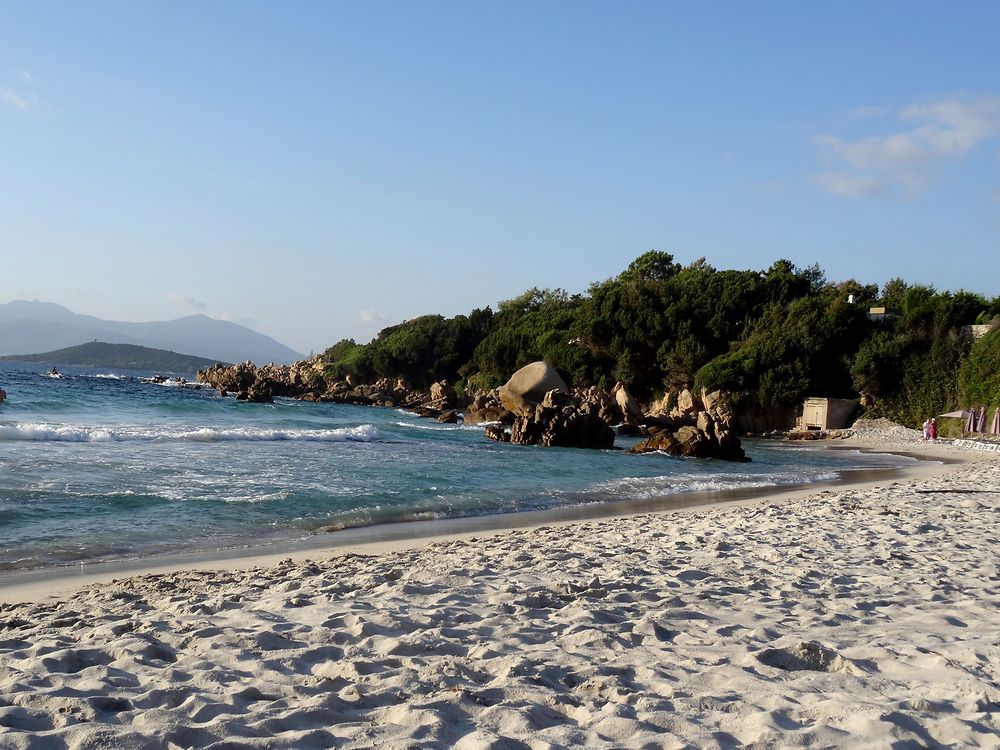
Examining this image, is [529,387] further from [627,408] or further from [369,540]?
[369,540]

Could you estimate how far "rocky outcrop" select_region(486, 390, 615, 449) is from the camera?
28750 millimetres

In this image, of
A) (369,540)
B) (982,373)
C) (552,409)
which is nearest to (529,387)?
(552,409)

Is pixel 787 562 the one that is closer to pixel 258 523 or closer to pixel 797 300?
pixel 258 523

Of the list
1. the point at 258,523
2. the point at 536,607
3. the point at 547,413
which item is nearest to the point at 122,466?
the point at 258,523

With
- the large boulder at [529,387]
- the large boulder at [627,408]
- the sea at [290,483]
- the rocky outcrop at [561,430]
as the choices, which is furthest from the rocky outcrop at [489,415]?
the rocky outcrop at [561,430]

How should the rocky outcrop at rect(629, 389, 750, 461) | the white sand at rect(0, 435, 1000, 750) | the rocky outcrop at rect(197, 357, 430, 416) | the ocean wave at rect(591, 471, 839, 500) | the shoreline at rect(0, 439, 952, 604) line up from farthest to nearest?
the rocky outcrop at rect(197, 357, 430, 416) → the rocky outcrop at rect(629, 389, 750, 461) → the ocean wave at rect(591, 471, 839, 500) → the shoreline at rect(0, 439, 952, 604) → the white sand at rect(0, 435, 1000, 750)

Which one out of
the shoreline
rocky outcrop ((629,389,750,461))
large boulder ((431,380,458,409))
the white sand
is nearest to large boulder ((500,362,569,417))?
rocky outcrop ((629,389,750,461))

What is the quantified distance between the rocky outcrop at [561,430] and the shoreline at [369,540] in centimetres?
1094

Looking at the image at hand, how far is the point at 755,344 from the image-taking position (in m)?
47.7

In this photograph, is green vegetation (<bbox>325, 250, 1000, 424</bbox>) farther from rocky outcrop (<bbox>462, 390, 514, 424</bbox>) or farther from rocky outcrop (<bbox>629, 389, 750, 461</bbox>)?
rocky outcrop (<bbox>629, 389, 750, 461</bbox>)

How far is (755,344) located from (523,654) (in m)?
45.7

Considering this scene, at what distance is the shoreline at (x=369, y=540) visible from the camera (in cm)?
723

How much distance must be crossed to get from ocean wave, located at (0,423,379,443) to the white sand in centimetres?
1743

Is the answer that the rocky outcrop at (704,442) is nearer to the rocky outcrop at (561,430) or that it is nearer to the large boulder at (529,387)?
the rocky outcrop at (561,430)
